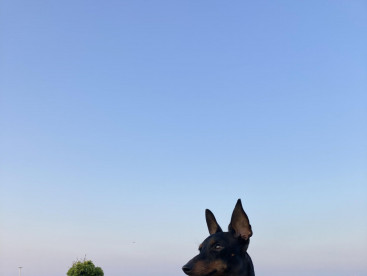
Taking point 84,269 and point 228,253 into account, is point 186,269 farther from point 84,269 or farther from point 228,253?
point 84,269

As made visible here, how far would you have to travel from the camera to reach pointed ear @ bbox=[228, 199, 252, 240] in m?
7.66

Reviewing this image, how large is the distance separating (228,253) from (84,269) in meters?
34.2

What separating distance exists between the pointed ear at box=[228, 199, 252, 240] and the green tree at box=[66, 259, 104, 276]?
33872mm

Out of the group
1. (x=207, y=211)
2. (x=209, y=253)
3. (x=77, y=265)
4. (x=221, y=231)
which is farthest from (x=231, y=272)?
(x=77, y=265)

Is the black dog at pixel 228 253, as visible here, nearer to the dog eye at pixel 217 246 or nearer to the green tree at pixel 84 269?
the dog eye at pixel 217 246

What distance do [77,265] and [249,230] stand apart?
34.5 m

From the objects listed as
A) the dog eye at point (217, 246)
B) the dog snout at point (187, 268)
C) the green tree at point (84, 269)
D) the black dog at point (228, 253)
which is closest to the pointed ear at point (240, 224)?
the black dog at point (228, 253)

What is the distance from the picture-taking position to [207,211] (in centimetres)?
850

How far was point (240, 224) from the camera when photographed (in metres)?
7.73

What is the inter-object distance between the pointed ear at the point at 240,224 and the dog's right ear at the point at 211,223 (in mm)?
535

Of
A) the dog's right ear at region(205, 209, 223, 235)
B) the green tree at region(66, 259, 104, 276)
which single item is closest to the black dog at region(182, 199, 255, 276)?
the dog's right ear at region(205, 209, 223, 235)

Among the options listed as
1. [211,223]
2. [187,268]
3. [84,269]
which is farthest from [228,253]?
[84,269]

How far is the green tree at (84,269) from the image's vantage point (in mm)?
38375

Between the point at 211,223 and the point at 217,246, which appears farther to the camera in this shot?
the point at 211,223
